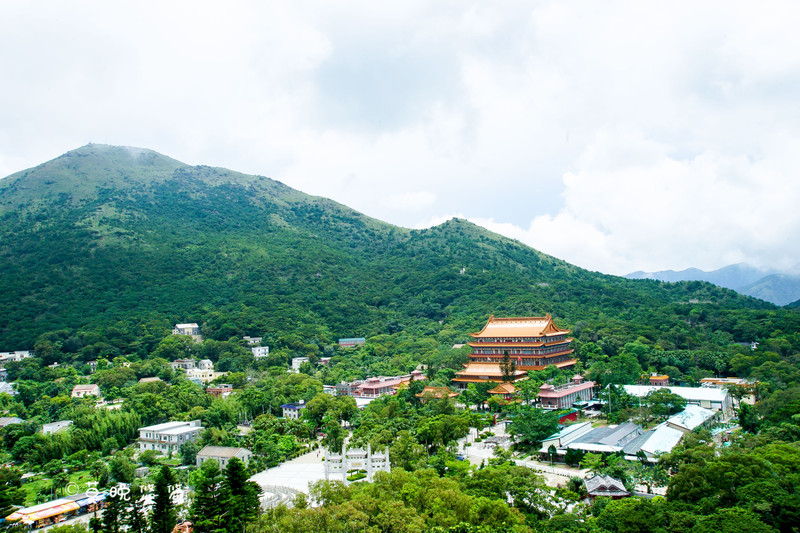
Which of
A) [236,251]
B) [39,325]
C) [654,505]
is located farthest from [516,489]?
[236,251]

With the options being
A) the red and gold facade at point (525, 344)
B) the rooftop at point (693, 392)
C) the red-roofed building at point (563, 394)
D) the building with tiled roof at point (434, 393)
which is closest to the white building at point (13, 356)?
the building with tiled roof at point (434, 393)

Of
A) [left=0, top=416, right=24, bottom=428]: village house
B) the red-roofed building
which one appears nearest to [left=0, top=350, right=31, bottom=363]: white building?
[left=0, top=416, right=24, bottom=428]: village house

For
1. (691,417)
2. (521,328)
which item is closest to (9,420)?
(521,328)

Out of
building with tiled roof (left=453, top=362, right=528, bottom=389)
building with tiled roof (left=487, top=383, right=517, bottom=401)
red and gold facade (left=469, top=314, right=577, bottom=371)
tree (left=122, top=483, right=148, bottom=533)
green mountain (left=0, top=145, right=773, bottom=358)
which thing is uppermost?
green mountain (left=0, top=145, right=773, bottom=358)

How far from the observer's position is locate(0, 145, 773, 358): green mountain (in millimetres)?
71250

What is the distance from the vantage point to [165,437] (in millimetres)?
38219

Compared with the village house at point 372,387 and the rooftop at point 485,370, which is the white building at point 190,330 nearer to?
the village house at point 372,387

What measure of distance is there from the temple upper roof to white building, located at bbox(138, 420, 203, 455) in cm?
2697

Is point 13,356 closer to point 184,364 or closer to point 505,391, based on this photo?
point 184,364

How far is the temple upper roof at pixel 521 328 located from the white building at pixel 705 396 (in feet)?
33.4

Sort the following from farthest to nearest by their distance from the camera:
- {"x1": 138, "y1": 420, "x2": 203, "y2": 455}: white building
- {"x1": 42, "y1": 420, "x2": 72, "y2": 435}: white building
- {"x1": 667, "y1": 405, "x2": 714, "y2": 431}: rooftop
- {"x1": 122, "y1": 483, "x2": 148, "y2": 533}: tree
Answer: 1. {"x1": 42, "y1": 420, "x2": 72, "y2": 435}: white building
2. {"x1": 138, "y1": 420, "x2": 203, "y2": 455}: white building
3. {"x1": 667, "y1": 405, "x2": 714, "y2": 431}: rooftop
4. {"x1": 122, "y1": 483, "x2": 148, "y2": 533}: tree

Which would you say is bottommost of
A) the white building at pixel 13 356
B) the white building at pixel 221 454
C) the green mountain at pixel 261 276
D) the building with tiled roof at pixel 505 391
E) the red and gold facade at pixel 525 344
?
the white building at pixel 221 454

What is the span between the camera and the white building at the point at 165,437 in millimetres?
37844

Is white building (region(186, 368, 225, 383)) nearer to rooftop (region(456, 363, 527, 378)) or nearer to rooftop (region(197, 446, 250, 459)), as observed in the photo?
rooftop (region(197, 446, 250, 459))
